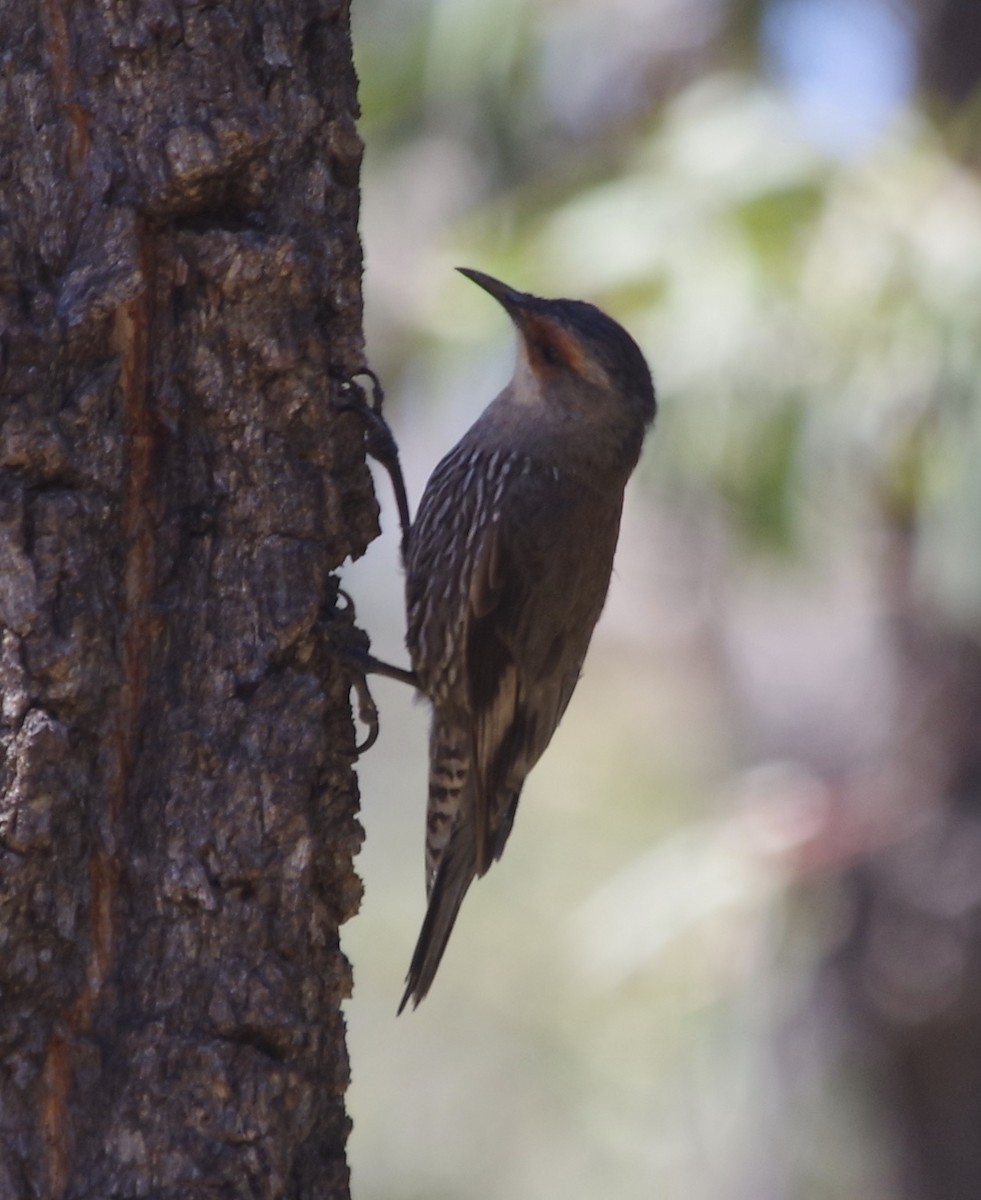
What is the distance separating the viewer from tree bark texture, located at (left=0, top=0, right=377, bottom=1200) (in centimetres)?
215

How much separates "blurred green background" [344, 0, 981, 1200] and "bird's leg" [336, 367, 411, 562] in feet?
0.99

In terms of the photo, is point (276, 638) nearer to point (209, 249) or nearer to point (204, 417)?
point (204, 417)

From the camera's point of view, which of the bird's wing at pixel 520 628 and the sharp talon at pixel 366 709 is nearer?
the sharp talon at pixel 366 709

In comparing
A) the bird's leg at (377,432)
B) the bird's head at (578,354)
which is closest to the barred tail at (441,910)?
the bird's leg at (377,432)

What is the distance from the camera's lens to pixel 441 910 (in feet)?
11.1

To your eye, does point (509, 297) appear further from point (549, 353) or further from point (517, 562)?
point (517, 562)

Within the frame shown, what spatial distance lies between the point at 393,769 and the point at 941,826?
5106mm

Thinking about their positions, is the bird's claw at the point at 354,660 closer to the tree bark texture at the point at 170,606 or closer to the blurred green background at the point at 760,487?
the tree bark texture at the point at 170,606

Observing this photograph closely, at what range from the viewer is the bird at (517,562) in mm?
3549

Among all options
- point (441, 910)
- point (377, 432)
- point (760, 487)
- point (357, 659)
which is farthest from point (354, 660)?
point (760, 487)

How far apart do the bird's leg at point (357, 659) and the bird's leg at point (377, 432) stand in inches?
11.6

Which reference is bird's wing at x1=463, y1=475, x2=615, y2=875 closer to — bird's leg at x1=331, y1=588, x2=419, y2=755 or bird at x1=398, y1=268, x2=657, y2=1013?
bird at x1=398, y1=268, x2=657, y2=1013

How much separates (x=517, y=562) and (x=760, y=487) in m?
2.05

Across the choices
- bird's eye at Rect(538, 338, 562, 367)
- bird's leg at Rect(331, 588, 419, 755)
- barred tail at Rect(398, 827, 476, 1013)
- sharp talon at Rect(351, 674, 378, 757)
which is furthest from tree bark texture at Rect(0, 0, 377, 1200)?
bird's eye at Rect(538, 338, 562, 367)
